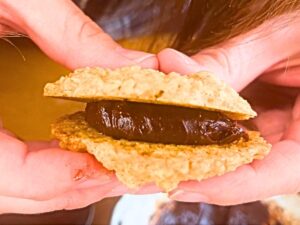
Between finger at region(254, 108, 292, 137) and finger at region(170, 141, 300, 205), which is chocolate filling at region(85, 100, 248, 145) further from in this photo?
finger at region(254, 108, 292, 137)

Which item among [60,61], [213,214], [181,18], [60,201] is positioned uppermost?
[181,18]

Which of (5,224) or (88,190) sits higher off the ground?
(88,190)

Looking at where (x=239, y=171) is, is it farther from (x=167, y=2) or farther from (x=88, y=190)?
(x=167, y=2)

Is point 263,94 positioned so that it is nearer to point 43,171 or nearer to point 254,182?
point 254,182

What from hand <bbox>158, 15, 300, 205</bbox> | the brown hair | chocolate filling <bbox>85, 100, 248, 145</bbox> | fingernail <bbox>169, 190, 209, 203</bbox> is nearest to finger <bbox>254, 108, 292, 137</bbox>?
hand <bbox>158, 15, 300, 205</bbox>

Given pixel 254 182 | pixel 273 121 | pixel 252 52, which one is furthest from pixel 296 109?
pixel 254 182

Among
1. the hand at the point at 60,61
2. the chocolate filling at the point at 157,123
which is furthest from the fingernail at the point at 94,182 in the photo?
the chocolate filling at the point at 157,123

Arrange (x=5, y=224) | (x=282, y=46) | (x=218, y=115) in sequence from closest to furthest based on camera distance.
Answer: (x=218, y=115) < (x=282, y=46) < (x=5, y=224)

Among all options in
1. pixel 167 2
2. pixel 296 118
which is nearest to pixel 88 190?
pixel 296 118
